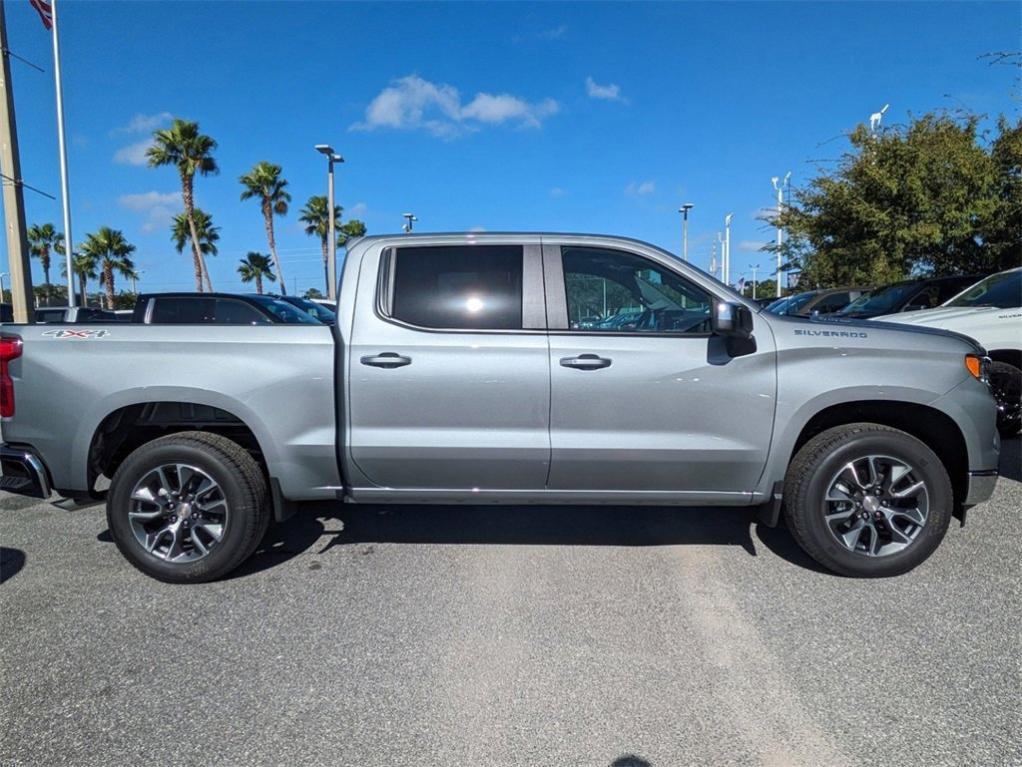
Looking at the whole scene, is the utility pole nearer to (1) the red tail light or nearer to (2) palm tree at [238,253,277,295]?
(1) the red tail light

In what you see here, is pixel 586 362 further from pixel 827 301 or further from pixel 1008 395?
pixel 827 301

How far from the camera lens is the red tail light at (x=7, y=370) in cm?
379

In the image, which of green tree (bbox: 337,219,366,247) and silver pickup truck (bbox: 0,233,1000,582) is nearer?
silver pickup truck (bbox: 0,233,1000,582)

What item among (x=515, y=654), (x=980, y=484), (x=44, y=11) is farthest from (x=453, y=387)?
(x=44, y=11)

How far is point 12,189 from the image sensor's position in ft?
37.9

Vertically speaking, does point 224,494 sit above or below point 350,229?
below

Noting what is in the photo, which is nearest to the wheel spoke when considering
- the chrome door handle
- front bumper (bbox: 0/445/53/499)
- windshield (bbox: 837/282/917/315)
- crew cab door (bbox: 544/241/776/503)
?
crew cab door (bbox: 544/241/776/503)

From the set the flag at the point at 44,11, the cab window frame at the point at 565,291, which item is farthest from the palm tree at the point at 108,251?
the cab window frame at the point at 565,291

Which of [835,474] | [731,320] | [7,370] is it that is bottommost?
[835,474]

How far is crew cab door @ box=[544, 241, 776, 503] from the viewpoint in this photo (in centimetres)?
370

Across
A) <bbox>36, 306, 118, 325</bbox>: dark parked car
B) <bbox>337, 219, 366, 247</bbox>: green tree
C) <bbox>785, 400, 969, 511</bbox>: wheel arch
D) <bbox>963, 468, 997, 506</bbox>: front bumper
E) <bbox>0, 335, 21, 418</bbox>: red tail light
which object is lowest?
<bbox>963, 468, 997, 506</bbox>: front bumper

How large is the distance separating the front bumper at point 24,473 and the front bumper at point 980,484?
→ 204 inches

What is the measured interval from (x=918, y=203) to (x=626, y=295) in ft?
43.1

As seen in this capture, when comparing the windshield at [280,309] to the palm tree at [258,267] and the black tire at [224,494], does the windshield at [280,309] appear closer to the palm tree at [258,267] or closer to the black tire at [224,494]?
the black tire at [224,494]
